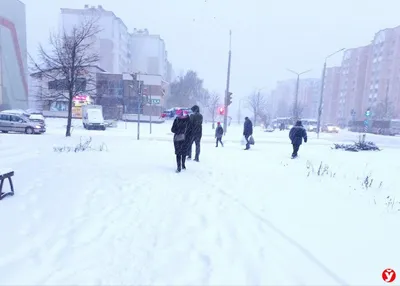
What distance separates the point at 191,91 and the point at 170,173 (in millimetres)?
67005

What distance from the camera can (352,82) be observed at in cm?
8725

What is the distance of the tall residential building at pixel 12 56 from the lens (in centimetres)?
4694

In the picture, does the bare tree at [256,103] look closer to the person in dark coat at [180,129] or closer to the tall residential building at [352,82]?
the tall residential building at [352,82]

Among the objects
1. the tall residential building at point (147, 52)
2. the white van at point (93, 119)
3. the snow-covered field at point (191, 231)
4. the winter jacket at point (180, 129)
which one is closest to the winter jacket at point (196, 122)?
the winter jacket at point (180, 129)

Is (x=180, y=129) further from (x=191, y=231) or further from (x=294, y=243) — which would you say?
(x=294, y=243)

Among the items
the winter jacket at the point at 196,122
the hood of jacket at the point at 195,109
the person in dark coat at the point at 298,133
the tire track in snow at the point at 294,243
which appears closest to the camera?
the tire track in snow at the point at 294,243

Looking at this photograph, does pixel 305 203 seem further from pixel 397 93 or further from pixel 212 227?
pixel 397 93

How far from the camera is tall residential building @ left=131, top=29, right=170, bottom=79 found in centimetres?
7919

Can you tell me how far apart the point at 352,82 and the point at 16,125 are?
9628cm

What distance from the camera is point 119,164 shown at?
8.23 metres

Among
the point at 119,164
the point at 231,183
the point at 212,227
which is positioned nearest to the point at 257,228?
the point at 212,227

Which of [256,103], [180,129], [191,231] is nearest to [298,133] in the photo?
[180,129]

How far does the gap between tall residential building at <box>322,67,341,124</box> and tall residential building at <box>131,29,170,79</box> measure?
213ft

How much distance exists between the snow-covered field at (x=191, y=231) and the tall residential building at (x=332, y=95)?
3997 inches
